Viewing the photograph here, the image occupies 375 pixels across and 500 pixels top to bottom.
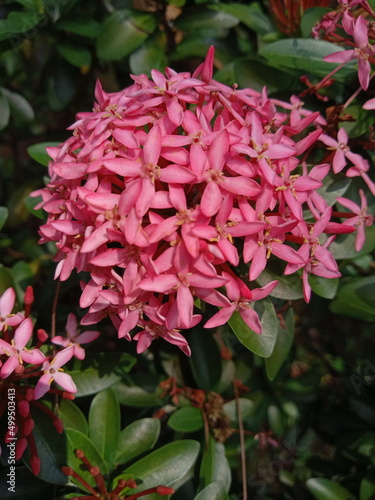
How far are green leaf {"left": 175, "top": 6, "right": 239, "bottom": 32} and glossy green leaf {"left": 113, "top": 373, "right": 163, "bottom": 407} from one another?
1.07 metres

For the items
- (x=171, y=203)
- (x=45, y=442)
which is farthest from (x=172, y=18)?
(x=45, y=442)

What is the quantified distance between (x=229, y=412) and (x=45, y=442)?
0.54 m

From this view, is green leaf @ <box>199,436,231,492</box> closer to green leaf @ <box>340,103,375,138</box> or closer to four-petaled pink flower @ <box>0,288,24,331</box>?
four-petaled pink flower @ <box>0,288,24,331</box>

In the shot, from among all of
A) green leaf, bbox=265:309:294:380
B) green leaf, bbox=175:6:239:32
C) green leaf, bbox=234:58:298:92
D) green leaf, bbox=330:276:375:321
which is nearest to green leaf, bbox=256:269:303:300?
green leaf, bbox=265:309:294:380

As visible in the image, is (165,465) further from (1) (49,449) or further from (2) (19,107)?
(2) (19,107)

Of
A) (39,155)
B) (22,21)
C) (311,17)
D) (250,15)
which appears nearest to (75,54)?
(22,21)

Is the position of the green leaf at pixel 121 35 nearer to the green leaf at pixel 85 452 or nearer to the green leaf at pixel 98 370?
the green leaf at pixel 98 370

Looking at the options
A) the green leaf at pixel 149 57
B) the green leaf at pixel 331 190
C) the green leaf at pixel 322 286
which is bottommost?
the green leaf at pixel 322 286

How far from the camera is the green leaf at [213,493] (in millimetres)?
1053

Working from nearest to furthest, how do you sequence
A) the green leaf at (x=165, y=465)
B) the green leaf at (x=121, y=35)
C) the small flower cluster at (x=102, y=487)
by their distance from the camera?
the small flower cluster at (x=102, y=487) < the green leaf at (x=165, y=465) < the green leaf at (x=121, y=35)

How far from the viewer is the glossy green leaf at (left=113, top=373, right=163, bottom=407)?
53.6 inches

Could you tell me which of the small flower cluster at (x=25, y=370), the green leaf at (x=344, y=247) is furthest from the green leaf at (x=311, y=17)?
the small flower cluster at (x=25, y=370)

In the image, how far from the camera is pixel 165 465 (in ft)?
3.69

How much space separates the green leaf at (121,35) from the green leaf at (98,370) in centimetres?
86
